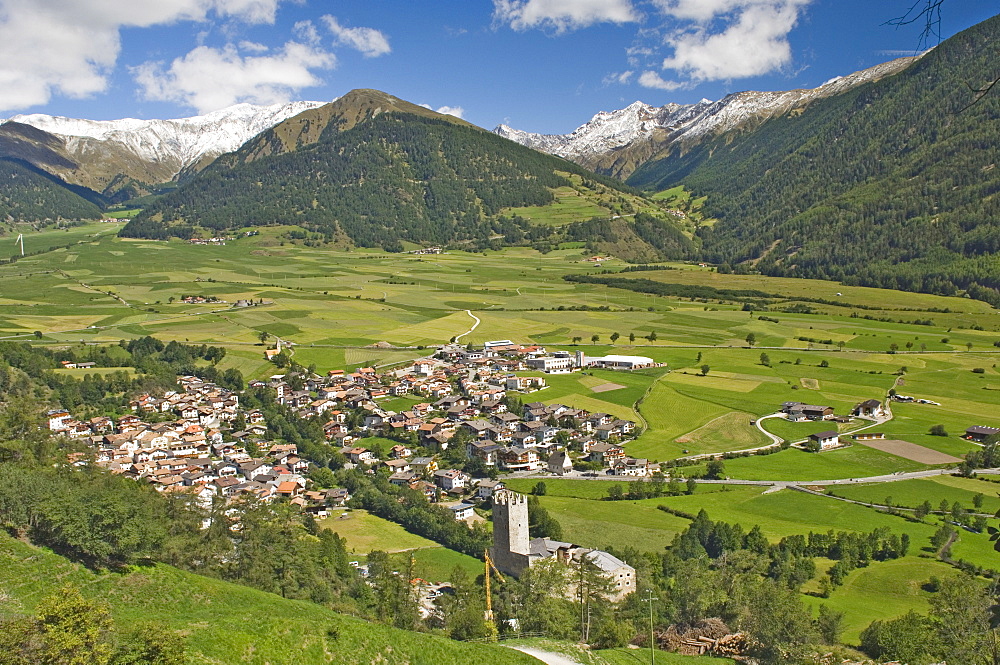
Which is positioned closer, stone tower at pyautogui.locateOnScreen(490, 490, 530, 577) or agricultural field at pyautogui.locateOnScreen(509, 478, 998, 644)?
agricultural field at pyautogui.locateOnScreen(509, 478, 998, 644)

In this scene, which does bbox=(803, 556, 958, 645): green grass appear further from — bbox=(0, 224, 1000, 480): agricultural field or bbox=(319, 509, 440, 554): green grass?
bbox=(319, 509, 440, 554): green grass

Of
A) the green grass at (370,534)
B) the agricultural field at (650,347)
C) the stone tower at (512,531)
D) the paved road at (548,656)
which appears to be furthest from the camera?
the agricultural field at (650,347)

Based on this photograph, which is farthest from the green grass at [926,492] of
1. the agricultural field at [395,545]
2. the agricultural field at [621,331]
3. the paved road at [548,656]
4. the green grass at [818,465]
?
the paved road at [548,656]

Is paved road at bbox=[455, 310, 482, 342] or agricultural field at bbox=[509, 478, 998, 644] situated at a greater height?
paved road at bbox=[455, 310, 482, 342]

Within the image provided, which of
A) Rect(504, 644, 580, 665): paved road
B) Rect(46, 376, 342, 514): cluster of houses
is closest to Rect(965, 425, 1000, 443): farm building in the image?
Rect(46, 376, 342, 514): cluster of houses

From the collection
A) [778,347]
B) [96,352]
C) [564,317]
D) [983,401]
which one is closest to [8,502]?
[96,352]

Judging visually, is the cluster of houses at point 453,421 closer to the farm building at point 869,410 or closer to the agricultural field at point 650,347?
the agricultural field at point 650,347
